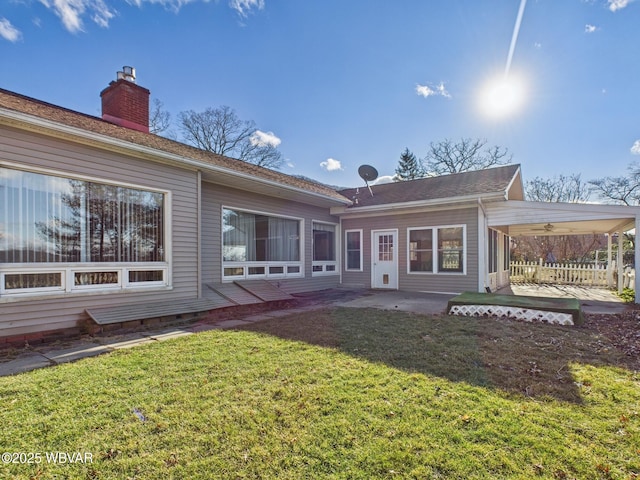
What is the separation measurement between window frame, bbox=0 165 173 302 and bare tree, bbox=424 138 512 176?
86.0 feet

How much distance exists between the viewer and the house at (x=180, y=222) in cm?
498

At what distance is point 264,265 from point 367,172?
611 cm

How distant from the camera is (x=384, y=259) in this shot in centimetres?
1152

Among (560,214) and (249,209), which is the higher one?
(249,209)

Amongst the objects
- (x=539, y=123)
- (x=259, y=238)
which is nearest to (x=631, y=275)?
(x=539, y=123)

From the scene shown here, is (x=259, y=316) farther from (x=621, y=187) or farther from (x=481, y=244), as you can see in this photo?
(x=621, y=187)

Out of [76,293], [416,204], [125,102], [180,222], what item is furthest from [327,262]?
[76,293]

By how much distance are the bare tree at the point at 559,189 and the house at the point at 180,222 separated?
1472 cm

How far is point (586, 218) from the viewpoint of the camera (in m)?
8.30

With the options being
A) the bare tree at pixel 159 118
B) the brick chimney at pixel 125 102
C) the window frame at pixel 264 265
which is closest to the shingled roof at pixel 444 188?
the window frame at pixel 264 265

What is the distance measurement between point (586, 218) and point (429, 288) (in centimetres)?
440

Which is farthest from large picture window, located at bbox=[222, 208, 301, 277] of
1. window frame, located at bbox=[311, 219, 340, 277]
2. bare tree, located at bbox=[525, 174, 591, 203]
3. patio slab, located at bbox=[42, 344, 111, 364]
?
bare tree, located at bbox=[525, 174, 591, 203]

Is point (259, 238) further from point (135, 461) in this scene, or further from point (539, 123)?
point (539, 123)

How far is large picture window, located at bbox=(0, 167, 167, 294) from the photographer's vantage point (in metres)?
4.83
